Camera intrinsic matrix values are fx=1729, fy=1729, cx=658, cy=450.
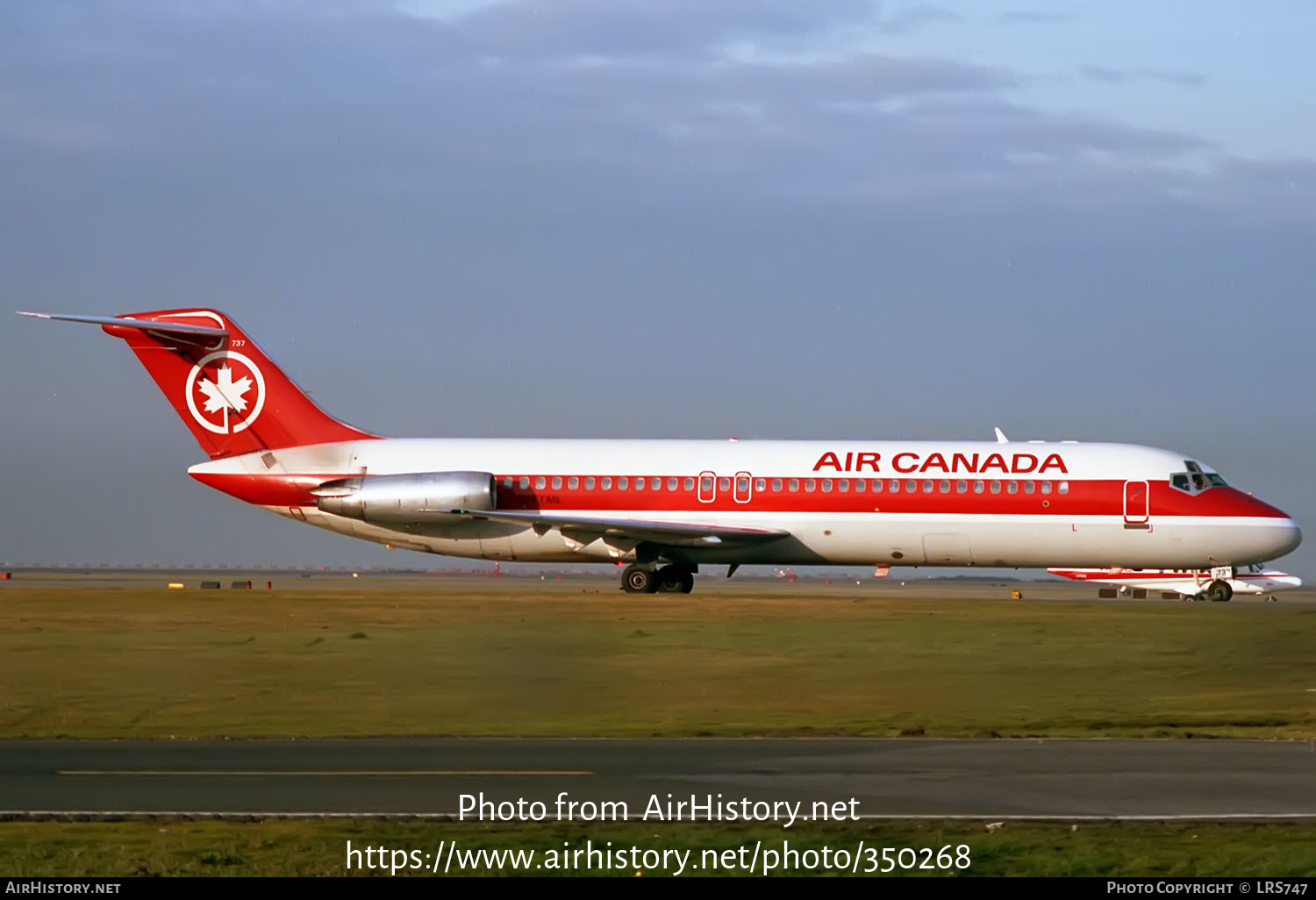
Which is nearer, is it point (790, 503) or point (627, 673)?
point (627, 673)

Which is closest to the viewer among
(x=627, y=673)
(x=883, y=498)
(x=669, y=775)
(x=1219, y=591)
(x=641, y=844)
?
(x=641, y=844)

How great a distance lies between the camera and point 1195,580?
51344mm

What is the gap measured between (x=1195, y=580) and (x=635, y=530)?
2062 cm

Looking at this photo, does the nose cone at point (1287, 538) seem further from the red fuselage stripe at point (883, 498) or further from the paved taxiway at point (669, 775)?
the paved taxiway at point (669, 775)

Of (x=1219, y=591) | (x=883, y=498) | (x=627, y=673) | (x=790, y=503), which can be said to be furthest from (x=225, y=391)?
(x=1219, y=591)

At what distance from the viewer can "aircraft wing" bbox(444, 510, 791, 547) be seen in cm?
3919

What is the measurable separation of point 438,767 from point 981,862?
223 inches

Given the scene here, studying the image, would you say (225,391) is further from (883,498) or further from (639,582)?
(883,498)

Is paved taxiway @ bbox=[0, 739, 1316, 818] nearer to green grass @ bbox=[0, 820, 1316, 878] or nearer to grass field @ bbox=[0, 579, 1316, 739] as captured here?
green grass @ bbox=[0, 820, 1316, 878]

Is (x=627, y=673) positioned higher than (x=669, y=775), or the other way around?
(x=627, y=673)

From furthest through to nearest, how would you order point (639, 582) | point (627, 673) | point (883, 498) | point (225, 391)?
1. point (225, 391)
2. point (639, 582)
3. point (883, 498)
4. point (627, 673)
